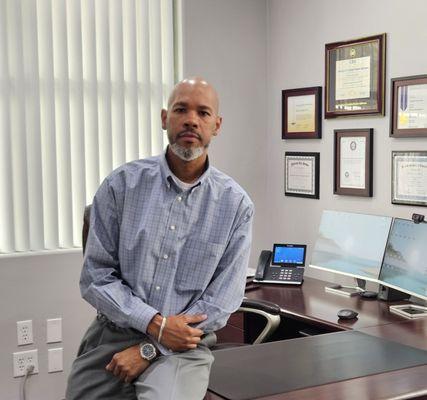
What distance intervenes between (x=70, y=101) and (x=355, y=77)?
1481 mm

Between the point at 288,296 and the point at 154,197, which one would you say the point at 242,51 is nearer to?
the point at 288,296

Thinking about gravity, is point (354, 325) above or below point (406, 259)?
below

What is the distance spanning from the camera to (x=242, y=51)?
→ 4.07 metres

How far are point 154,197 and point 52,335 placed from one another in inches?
68.0

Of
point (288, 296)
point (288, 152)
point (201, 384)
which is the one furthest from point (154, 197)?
point (288, 152)

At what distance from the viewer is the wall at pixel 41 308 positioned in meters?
3.45

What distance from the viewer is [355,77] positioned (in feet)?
11.4

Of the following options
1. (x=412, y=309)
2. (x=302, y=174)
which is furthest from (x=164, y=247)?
(x=302, y=174)

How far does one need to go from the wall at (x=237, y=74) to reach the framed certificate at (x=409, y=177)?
1073 millimetres

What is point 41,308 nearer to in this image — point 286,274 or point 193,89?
point 286,274

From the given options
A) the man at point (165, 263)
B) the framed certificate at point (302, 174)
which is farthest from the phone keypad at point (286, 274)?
the man at point (165, 263)

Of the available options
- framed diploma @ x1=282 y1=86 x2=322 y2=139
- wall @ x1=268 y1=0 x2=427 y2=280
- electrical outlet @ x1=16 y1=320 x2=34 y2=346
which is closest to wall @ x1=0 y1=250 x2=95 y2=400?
electrical outlet @ x1=16 y1=320 x2=34 y2=346

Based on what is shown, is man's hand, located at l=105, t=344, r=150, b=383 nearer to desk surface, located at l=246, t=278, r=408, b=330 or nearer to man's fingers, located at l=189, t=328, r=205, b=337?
man's fingers, located at l=189, t=328, r=205, b=337

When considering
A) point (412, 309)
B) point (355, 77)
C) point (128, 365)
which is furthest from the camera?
point (355, 77)
